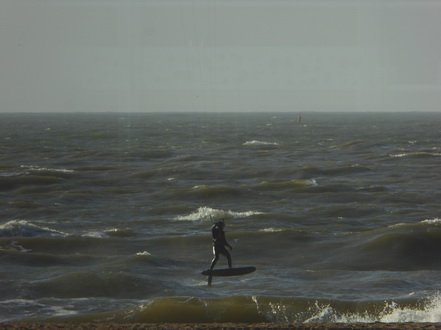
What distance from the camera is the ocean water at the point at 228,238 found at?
66.4 feet

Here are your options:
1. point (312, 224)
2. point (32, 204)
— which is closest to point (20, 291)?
point (312, 224)

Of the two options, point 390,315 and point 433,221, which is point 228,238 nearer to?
point 433,221

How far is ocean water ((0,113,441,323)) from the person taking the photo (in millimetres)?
20234

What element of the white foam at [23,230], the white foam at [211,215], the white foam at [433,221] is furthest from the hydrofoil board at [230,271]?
the white foam at [211,215]

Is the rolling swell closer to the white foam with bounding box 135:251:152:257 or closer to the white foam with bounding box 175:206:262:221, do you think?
the white foam with bounding box 135:251:152:257

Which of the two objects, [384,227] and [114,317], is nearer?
[114,317]

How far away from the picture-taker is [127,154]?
76.7 m

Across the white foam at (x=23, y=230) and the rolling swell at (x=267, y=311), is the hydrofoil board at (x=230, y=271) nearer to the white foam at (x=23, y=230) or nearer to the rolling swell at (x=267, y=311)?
the rolling swell at (x=267, y=311)

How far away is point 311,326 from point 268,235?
1596 centimetres

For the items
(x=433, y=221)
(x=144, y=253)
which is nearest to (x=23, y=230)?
(x=144, y=253)

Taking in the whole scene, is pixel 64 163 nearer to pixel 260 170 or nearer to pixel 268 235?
pixel 260 170

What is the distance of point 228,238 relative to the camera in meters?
31.3

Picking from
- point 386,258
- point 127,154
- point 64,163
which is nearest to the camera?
point 386,258

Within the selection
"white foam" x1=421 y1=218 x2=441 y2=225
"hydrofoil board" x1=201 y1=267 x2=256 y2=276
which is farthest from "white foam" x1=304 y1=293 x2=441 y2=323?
"white foam" x1=421 y1=218 x2=441 y2=225
